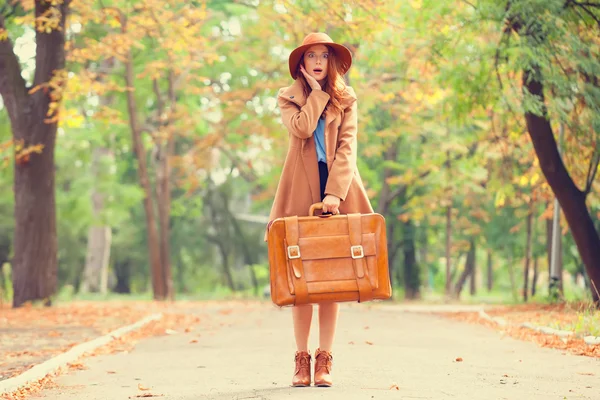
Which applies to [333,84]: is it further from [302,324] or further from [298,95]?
[302,324]

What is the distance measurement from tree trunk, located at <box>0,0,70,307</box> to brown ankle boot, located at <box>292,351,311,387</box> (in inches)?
525

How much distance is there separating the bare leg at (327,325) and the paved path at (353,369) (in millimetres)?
311

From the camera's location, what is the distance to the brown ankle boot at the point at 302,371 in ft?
23.5

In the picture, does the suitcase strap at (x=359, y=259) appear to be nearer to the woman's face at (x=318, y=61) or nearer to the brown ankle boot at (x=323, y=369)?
the brown ankle boot at (x=323, y=369)

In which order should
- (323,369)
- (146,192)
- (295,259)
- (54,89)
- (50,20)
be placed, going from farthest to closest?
(146,192) → (54,89) → (50,20) → (323,369) → (295,259)

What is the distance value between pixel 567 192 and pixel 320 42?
11.6 m

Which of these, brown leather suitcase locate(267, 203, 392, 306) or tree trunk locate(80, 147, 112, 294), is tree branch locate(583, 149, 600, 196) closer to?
brown leather suitcase locate(267, 203, 392, 306)

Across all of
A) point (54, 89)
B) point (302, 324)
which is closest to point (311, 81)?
point (302, 324)

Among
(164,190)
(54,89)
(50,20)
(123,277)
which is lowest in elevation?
(123,277)

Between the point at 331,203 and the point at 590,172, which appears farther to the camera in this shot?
the point at 590,172

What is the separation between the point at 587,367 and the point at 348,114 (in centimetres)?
345

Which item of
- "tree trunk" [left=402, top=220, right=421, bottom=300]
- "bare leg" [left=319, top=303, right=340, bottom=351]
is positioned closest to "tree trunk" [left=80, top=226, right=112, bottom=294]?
"tree trunk" [left=402, top=220, right=421, bottom=300]

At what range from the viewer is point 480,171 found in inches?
1141

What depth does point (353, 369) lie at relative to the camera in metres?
8.58
